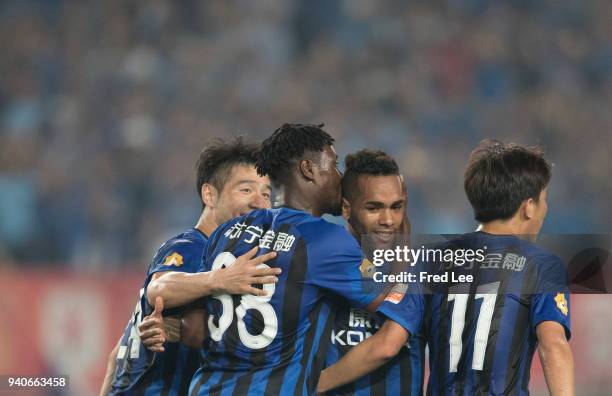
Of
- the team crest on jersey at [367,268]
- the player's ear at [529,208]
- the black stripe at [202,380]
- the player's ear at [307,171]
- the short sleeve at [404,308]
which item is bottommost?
the black stripe at [202,380]

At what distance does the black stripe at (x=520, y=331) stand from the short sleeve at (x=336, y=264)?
0.55 m

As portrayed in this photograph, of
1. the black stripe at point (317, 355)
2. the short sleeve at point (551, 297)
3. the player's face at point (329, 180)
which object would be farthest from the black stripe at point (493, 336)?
the player's face at point (329, 180)

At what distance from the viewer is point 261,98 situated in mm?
9703

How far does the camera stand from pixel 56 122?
9.37 m

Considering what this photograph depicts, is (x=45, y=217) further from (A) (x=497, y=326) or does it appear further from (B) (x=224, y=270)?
(A) (x=497, y=326)

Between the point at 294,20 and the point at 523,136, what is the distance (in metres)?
3.17

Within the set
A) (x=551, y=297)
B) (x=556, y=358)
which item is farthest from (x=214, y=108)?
(x=556, y=358)

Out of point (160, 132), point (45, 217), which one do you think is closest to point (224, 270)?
point (45, 217)

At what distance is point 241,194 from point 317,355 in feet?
3.57

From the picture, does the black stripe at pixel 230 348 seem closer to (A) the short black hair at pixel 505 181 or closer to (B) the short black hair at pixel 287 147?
(B) the short black hair at pixel 287 147

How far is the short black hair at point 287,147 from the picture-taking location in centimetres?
342

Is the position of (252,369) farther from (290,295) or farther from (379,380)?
(379,380)

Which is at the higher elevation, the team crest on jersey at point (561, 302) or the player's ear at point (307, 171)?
the player's ear at point (307, 171)

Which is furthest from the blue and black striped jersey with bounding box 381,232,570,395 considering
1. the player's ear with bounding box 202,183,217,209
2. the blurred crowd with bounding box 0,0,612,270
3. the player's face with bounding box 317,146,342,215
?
the blurred crowd with bounding box 0,0,612,270
